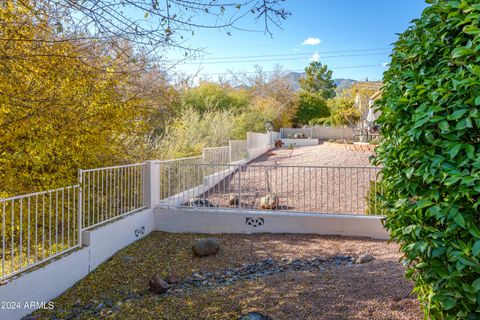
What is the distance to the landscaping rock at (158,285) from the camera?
424cm

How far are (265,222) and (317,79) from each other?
58.6 meters

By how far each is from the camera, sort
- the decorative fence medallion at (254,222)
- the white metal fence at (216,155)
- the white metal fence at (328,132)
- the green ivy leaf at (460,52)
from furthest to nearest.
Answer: the white metal fence at (328,132), the white metal fence at (216,155), the decorative fence medallion at (254,222), the green ivy leaf at (460,52)

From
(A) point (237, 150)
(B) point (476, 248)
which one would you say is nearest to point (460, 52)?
(B) point (476, 248)

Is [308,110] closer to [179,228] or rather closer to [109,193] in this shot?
[179,228]

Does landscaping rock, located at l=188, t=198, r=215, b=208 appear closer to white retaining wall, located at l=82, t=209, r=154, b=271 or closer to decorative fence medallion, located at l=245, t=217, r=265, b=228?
white retaining wall, located at l=82, t=209, r=154, b=271

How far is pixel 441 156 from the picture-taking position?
73.3 inches

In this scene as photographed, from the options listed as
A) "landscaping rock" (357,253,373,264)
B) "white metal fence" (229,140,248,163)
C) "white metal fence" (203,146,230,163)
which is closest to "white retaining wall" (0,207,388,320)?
"landscaping rock" (357,253,373,264)

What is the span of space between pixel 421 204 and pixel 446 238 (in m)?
0.21

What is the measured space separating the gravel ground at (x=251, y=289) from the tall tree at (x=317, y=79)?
189ft

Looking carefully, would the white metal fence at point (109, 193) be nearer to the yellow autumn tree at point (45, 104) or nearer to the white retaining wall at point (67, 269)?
the white retaining wall at point (67, 269)

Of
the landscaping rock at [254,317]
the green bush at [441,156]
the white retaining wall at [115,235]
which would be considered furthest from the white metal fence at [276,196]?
the green bush at [441,156]

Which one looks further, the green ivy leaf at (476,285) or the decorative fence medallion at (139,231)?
the decorative fence medallion at (139,231)

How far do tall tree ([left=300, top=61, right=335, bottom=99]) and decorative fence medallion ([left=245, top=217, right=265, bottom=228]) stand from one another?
5699 cm

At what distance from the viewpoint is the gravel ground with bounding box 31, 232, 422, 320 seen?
3.25m
